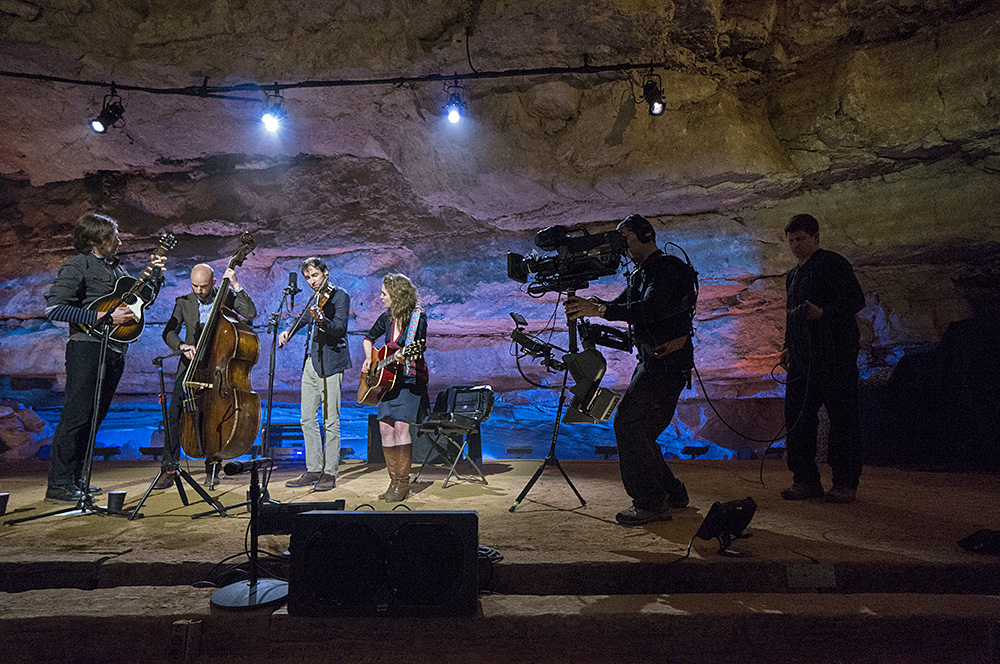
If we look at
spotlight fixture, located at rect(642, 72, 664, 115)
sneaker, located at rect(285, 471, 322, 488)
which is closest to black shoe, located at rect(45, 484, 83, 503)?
sneaker, located at rect(285, 471, 322, 488)

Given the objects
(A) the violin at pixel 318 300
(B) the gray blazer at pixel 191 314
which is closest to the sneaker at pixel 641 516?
(A) the violin at pixel 318 300

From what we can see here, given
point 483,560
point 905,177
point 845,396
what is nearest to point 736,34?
point 905,177

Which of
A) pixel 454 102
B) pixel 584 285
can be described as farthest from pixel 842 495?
pixel 454 102

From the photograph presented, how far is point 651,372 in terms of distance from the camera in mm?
3344

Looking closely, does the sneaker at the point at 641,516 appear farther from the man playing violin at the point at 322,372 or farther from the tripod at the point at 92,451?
the tripod at the point at 92,451

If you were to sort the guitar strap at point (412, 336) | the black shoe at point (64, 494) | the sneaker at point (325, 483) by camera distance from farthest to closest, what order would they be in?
the sneaker at point (325, 483), the guitar strap at point (412, 336), the black shoe at point (64, 494)

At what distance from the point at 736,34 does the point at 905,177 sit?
2.39 meters

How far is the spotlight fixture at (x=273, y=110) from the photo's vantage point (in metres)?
5.51

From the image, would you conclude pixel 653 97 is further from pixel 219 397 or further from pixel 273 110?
pixel 219 397

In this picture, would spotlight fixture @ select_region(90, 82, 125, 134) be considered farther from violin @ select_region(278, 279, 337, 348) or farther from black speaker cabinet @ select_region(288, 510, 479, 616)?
black speaker cabinet @ select_region(288, 510, 479, 616)

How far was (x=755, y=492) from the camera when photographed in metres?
4.32

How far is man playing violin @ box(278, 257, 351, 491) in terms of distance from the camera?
187 inches

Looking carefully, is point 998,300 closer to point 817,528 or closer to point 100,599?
point 817,528

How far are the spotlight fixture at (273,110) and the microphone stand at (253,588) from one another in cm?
433
